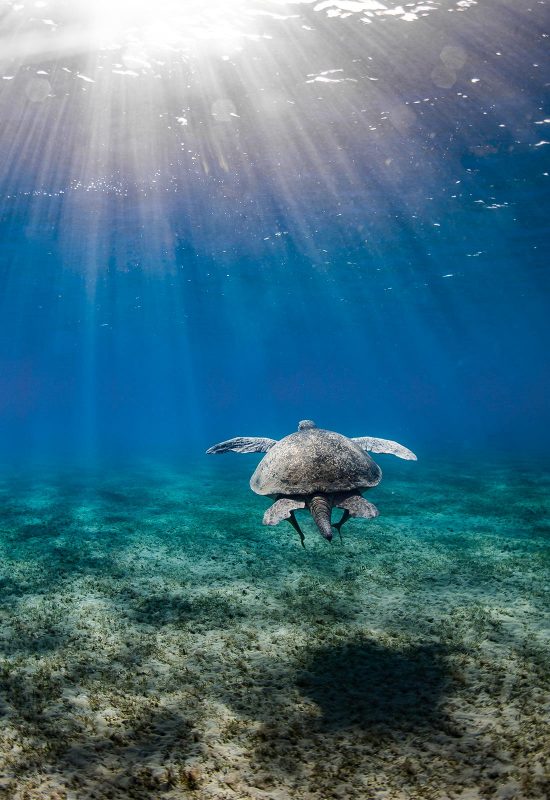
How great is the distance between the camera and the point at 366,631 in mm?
5328

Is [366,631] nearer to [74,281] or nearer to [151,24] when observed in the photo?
[151,24]

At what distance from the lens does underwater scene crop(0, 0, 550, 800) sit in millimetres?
3502

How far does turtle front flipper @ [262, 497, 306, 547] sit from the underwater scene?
31 millimetres

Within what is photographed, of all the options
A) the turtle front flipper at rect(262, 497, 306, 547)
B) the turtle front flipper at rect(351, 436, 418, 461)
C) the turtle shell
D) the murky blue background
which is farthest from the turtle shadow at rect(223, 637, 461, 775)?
the murky blue background

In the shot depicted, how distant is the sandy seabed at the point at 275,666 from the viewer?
314 centimetres

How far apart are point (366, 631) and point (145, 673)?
249 centimetres

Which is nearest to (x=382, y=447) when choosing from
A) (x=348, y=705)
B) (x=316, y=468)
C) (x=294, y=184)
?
(x=316, y=468)

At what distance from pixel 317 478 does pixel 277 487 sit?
475 mm

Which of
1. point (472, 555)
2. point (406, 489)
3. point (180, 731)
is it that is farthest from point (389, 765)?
point (406, 489)

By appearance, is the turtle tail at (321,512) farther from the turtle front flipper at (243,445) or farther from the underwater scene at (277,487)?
the turtle front flipper at (243,445)

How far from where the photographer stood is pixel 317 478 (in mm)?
5109

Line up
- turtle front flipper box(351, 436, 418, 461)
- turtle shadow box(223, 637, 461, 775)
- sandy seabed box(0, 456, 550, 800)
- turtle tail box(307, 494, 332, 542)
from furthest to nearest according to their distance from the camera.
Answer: turtle front flipper box(351, 436, 418, 461), turtle tail box(307, 494, 332, 542), turtle shadow box(223, 637, 461, 775), sandy seabed box(0, 456, 550, 800)

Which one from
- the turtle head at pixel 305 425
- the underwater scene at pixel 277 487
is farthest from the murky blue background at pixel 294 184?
the turtle head at pixel 305 425

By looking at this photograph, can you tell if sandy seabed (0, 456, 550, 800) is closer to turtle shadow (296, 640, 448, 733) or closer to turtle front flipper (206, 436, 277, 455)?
turtle shadow (296, 640, 448, 733)
